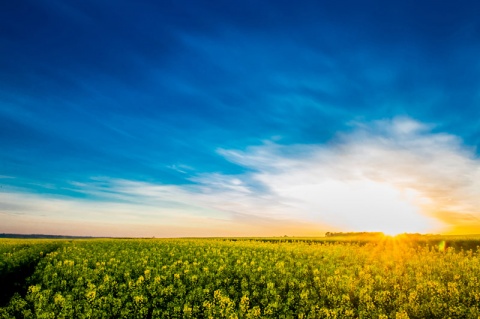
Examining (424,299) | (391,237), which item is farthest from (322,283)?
(391,237)

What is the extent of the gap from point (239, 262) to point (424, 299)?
43.6 ft

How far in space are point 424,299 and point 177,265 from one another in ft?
55.8

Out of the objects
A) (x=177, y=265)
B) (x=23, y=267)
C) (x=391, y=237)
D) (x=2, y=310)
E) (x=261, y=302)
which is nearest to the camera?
(x=2, y=310)

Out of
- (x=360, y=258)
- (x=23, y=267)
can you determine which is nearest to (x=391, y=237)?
(x=360, y=258)

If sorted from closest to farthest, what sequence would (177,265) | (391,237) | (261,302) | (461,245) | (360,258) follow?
(261,302) < (177,265) < (360,258) < (461,245) < (391,237)

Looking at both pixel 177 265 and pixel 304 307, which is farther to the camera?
pixel 177 265

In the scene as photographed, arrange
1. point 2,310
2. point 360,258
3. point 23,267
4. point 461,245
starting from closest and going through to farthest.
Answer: point 2,310 < point 23,267 < point 360,258 < point 461,245

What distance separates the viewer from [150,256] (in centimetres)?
3039

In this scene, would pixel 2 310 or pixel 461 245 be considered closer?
pixel 2 310

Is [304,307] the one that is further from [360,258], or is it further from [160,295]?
[360,258]

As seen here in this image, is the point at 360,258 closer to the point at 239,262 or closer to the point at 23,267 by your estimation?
the point at 239,262

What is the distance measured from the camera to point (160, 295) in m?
17.2

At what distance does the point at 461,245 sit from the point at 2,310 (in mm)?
50623

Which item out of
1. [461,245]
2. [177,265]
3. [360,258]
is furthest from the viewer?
[461,245]
